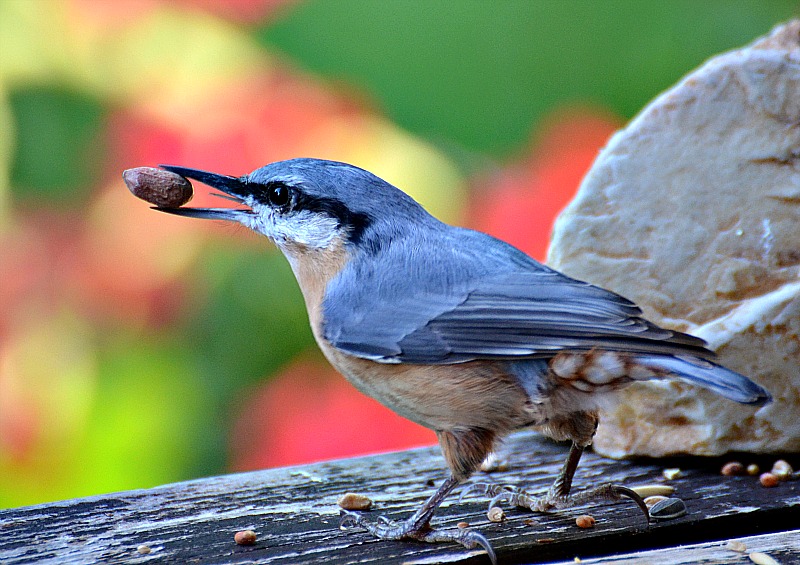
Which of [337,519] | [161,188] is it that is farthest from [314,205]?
[337,519]

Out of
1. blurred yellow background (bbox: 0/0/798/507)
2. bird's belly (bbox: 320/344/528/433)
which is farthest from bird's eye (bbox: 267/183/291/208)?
blurred yellow background (bbox: 0/0/798/507)

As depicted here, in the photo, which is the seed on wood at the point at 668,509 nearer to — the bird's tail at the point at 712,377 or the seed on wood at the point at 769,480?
the seed on wood at the point at 769,480

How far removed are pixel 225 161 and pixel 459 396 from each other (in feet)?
6.07

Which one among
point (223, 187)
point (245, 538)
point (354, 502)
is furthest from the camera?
point (223, 187)

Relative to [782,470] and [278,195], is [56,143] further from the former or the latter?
[782,470]

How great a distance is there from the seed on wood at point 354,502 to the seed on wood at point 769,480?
3.06ft

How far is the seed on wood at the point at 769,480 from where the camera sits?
228cm

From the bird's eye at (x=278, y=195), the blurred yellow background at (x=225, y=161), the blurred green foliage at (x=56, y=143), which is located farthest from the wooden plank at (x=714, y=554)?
the blurred green foliage at (x=56, y=143)

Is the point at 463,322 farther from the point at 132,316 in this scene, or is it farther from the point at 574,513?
the point at 132,316

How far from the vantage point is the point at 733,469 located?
239 centimetres

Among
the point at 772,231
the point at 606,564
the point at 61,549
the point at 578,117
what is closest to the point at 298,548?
the point at 61,549

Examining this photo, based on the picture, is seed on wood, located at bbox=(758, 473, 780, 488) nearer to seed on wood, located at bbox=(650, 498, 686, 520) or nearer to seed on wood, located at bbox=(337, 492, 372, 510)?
seed on wood, located at bbox=(650, 498, 686, 520)

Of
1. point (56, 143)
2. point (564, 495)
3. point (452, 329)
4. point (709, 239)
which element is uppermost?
point (56, 143)

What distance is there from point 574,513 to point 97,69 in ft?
8.55
